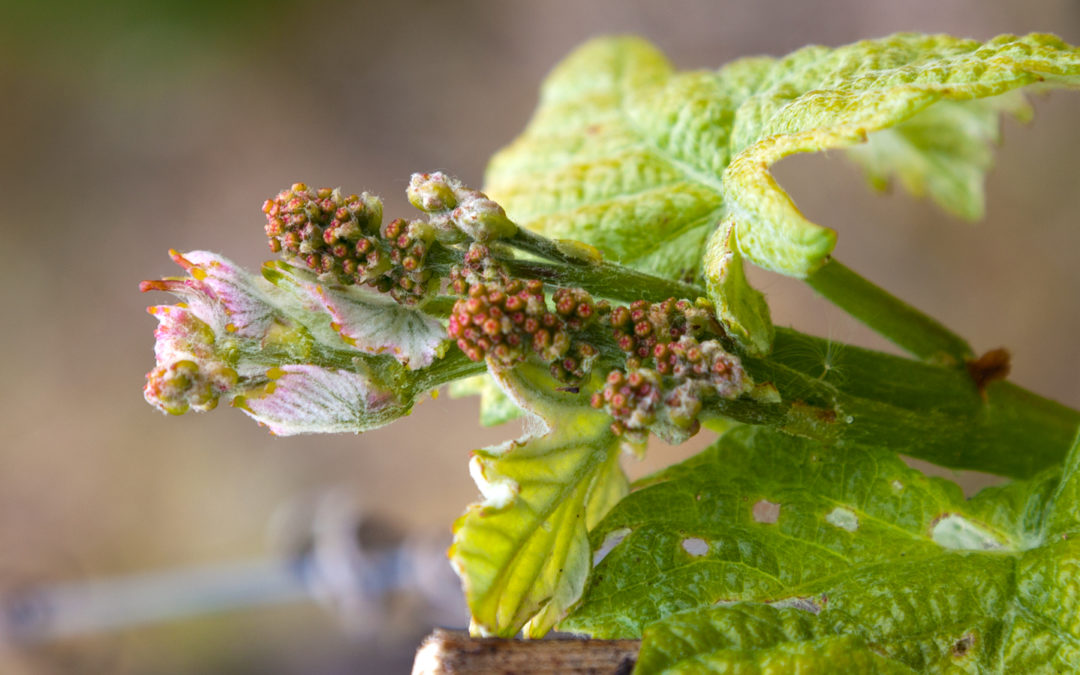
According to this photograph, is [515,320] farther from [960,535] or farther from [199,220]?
[199,220]

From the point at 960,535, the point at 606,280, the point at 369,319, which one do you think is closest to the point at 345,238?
the point at 369,319

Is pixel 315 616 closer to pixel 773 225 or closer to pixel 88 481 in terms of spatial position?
pixel 88 481

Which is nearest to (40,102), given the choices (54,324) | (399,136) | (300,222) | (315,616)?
(54,324)

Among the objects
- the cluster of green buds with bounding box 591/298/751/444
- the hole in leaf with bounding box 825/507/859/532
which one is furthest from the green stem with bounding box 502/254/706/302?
the hole in leaf with bounding box 825/507/859/532

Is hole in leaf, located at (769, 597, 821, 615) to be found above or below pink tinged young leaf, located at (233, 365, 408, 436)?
below

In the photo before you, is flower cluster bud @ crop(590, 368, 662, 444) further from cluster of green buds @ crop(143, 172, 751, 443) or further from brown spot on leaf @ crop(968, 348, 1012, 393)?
brown spot on leaf @ crop(968, 348, 1012, 393)

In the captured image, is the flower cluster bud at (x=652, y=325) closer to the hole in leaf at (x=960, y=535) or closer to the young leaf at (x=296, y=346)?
the young leaf at (x=296, y=346)

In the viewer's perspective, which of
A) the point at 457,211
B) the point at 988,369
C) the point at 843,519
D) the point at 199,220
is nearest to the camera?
the point at 457,211

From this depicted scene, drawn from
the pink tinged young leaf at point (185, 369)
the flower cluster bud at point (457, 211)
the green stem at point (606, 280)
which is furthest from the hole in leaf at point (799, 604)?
the pink tinged young leaf at point (185, 369)
